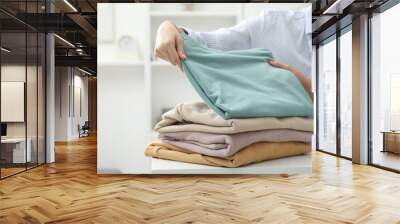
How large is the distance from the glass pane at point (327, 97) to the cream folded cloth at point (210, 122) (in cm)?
444

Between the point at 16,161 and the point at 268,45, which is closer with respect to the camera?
the point at 268,45

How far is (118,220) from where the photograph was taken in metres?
3.12

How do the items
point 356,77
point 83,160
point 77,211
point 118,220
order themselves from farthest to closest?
point 83,160 < point 356,77 < point 77,211 < point 118,220

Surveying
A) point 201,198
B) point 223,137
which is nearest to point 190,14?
point 223,137

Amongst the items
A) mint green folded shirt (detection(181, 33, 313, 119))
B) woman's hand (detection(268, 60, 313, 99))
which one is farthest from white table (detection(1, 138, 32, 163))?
woman's hand (detection(268, 60, 313, 99))

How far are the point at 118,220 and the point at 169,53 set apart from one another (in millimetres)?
1525

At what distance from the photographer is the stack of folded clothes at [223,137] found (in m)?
3.32

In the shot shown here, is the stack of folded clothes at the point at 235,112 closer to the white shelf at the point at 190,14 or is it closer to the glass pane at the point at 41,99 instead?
the white shelf at the point at 190,14

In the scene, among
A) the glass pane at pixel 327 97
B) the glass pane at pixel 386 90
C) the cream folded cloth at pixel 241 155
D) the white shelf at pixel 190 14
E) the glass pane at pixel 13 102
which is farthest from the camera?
the glass pane at pixel 327 97

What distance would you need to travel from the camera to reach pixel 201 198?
3896mm

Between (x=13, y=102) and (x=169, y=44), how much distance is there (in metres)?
2.64

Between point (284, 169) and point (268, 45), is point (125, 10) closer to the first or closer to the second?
point (268, 45)

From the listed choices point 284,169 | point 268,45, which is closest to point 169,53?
point 268,45

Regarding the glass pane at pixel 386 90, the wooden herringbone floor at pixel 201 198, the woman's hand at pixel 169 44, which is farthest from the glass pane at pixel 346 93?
the woman's hand at pixel 169 44
